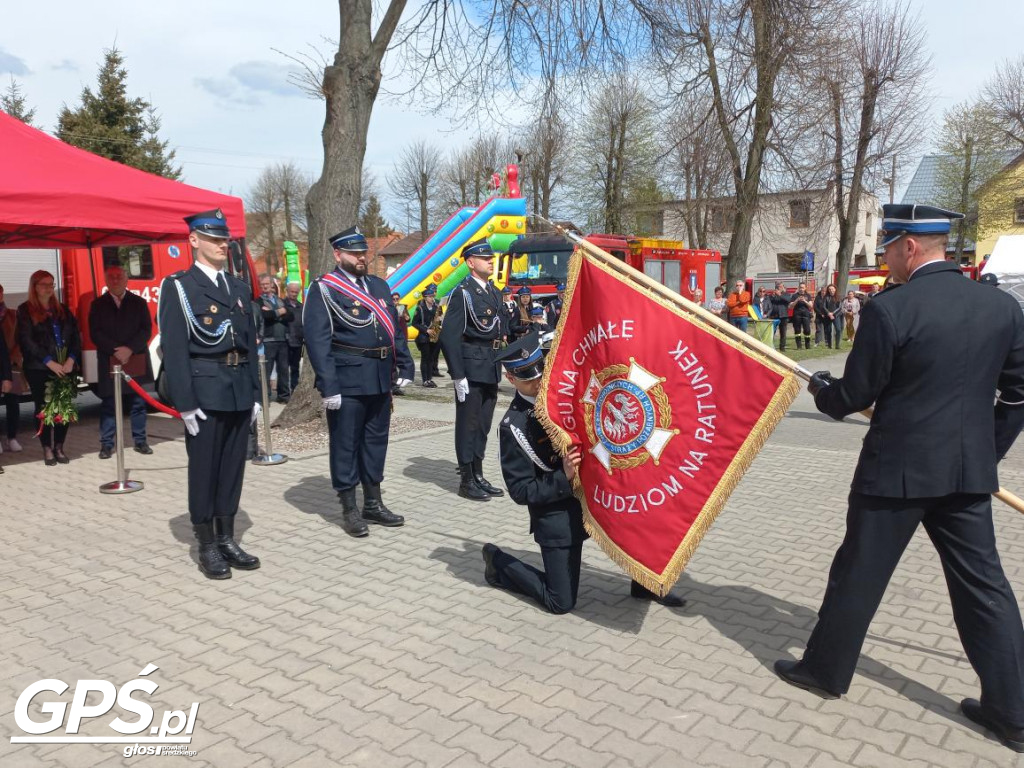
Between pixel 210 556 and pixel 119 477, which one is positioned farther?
pixel 119 477

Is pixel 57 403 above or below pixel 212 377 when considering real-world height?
below

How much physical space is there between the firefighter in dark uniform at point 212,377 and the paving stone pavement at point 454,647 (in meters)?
0.36

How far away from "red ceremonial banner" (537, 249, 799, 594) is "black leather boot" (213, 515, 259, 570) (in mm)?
2284

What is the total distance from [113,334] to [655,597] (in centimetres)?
629

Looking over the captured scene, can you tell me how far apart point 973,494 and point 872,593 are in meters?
0.55

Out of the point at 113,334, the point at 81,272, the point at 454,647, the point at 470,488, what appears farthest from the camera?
the point at 81,272

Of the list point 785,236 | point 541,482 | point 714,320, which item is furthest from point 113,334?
point 785,236

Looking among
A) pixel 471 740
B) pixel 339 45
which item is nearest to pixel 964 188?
pixel 339 45

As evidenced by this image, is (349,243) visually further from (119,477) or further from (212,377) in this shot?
(119,477)

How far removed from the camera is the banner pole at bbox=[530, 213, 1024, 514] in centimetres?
342

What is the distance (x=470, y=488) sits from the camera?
683 cm

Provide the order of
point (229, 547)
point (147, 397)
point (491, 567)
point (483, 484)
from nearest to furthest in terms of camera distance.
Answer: point (491, 567) < point (229, 547) < point (483, 484) < point (147, 397)

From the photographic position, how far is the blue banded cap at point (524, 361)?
4.26 m

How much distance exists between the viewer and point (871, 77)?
81.7 feet
